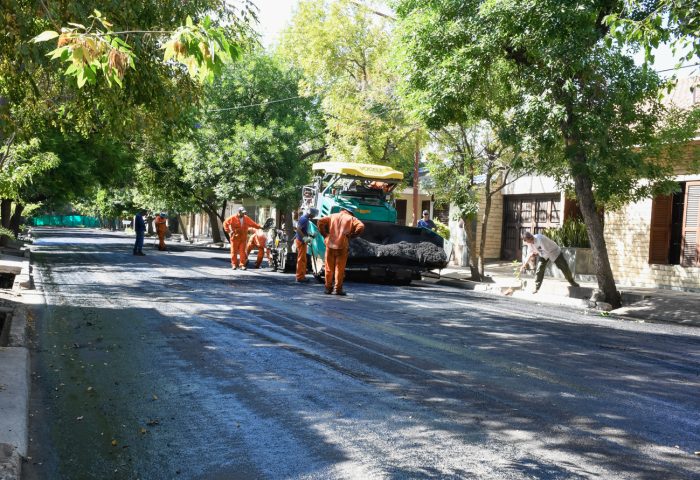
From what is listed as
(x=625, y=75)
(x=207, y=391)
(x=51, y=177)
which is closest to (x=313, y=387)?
(x=207, y=391)

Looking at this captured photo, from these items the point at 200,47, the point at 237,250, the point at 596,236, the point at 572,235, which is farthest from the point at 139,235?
the point at 200,47

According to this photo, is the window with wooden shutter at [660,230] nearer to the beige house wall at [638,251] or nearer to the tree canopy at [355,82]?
the beige house wall at [638,251]

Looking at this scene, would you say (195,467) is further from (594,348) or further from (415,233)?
(415,233)

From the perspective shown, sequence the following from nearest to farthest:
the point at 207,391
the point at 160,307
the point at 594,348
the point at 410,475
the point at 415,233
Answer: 1. the point at 410,475
2. the point at 207,391
3. the point at 594,348
4. the point at 160,307
5. the point at 415,233

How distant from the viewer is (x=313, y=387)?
596 cm

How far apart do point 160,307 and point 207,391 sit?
5401 mm

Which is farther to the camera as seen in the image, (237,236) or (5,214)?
(5,214)

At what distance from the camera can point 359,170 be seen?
17797 mm

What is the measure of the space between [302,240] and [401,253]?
2358 millimetres

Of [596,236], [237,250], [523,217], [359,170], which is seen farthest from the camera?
[523,217]

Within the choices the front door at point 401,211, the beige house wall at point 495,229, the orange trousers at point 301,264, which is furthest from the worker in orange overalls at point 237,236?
the front door at point 401,211

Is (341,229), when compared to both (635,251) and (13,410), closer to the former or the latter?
(13,410)

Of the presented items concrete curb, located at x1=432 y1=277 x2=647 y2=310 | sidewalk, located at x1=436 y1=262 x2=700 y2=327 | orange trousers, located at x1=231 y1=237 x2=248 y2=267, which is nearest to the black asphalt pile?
concrete curb, located at x1=432 y1=277 x2=647 y2=310

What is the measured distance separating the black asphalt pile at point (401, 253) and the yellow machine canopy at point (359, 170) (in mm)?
1949
